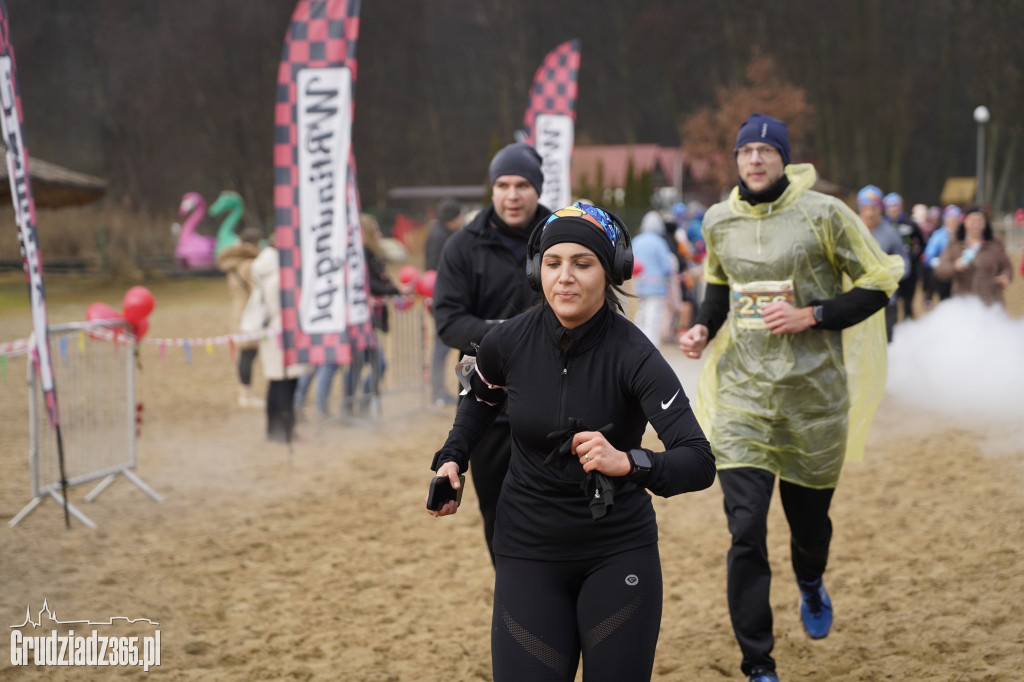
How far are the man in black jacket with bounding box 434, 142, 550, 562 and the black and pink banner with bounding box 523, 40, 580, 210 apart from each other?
26.2 feet

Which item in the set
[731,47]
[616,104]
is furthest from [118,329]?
[616,104]

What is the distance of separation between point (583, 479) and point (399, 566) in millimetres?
3407

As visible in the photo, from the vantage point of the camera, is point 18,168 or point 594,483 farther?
point 18,168

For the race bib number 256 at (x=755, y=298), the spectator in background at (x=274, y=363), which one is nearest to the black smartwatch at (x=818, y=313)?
the race bib number 256 at (x=755, y=298)

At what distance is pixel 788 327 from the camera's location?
4.22 metres

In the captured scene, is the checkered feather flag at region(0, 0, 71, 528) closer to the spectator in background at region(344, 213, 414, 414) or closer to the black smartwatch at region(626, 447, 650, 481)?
the spectator in background at region(344, 213, 414, 414)

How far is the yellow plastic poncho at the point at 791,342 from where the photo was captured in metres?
4.29

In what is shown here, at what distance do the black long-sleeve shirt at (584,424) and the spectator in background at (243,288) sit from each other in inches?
303

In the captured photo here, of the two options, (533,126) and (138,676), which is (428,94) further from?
(138,676)

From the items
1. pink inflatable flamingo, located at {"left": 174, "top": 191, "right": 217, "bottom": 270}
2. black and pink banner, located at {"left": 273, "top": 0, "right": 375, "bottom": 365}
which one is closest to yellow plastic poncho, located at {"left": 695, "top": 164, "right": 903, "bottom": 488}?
black and pink banner, located at {"left": 273, "top": 0, "right": 375, "bottom": 365}

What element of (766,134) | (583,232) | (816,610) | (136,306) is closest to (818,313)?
(766,134)

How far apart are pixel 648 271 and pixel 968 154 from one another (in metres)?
48.1

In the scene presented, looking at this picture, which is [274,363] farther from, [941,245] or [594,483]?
[941,245]

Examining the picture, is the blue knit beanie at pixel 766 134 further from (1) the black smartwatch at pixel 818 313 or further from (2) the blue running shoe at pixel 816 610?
(2) the blue running shoe at pixel 816 610
